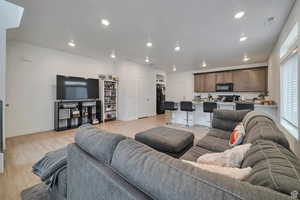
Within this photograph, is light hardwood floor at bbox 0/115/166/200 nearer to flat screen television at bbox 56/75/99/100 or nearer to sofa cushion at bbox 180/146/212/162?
flat screen television at bbox 56/75/99/100

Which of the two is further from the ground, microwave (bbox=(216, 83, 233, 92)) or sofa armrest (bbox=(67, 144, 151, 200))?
microwave (bbox=(216, 83, 233, 92))

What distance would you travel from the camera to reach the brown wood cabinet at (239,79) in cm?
582

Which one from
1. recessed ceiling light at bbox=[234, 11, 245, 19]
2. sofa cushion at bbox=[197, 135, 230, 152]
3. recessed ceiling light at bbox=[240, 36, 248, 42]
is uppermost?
recessed ceiling light at bbox=[240, 36, 248, 42]

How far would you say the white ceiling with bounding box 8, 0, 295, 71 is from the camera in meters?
2.32

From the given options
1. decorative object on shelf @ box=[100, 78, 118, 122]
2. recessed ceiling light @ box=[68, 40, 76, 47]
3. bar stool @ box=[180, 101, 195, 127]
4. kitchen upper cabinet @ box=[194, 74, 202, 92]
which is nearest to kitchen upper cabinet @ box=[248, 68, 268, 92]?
kitchen upper cabinet @ box=[194, 74, 202, 92]

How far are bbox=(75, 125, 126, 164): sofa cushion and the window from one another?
3.18m

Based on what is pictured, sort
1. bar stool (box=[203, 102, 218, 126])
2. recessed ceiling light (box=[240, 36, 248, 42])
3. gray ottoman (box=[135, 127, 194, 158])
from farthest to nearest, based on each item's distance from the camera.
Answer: bar stool (box=[203, 102, 218, 126]) < recessed ceiling light (box=[240, 36, 248, 42]) < gray ottoman (box=[135, 127, 194, 158])

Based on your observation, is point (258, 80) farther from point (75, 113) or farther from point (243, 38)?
point (75, 113)

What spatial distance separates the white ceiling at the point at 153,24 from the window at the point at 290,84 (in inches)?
19.8

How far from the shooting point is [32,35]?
353 cm

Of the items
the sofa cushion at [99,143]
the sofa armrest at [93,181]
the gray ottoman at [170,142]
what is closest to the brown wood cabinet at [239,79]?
the gray ottoman at [170,142]

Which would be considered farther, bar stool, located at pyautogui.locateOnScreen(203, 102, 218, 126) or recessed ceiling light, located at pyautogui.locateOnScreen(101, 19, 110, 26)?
bar stool, located at pyautogui.locateOnScreen(203, 102, 218, 126)

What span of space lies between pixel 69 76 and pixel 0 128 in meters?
2.94

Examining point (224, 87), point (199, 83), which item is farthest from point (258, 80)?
point (199, 83)
